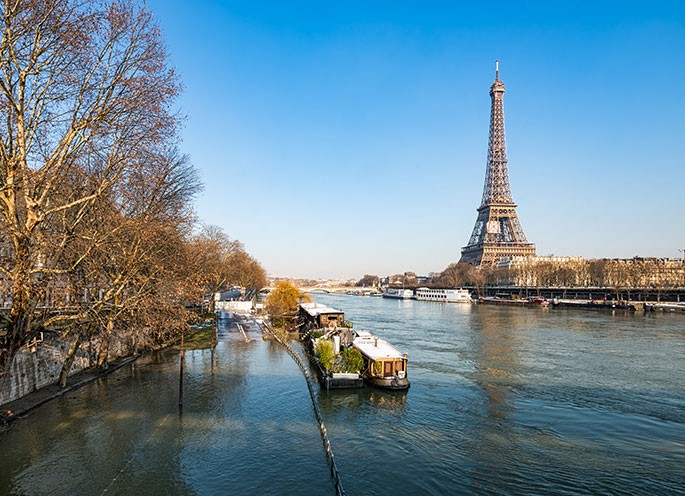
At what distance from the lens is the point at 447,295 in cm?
14488

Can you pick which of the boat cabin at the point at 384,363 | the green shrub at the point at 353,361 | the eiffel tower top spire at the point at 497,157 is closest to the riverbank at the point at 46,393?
the green shrub at the point at 353,361

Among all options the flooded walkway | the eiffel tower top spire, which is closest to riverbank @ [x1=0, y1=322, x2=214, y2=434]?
the flooded walkway

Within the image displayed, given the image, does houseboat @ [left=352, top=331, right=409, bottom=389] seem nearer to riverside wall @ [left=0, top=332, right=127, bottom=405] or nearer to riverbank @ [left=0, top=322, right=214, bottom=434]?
riverbank @ [left=0, top=322, right=214, bottom=434]

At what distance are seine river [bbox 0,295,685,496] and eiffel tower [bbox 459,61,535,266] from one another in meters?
136

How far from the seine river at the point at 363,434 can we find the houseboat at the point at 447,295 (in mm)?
103613

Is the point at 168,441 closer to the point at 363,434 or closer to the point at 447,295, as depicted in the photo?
the point at 363,434

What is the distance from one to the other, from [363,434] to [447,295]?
127080 mm

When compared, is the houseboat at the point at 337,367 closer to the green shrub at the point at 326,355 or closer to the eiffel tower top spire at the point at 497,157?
the green shrub at the point at 326,355

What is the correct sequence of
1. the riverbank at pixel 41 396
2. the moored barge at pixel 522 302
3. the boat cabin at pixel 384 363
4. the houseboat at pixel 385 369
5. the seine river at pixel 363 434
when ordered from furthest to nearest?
the moored barge at pixel 522 302
the boat cabin at pixel 384 363
the houseboat at pixel 385 369
the riverbank at pixel 41 396
the seine river at pixel 363 434

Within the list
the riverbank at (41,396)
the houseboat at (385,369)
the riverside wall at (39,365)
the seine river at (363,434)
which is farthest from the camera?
the houseboat at (385,369)

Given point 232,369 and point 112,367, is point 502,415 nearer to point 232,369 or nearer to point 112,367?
point 232,369

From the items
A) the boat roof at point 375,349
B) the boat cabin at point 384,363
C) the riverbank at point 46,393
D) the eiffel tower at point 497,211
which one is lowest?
the riverbank at point 46,393

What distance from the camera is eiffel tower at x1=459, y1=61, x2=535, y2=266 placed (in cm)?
16975

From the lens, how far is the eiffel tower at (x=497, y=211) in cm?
16975
